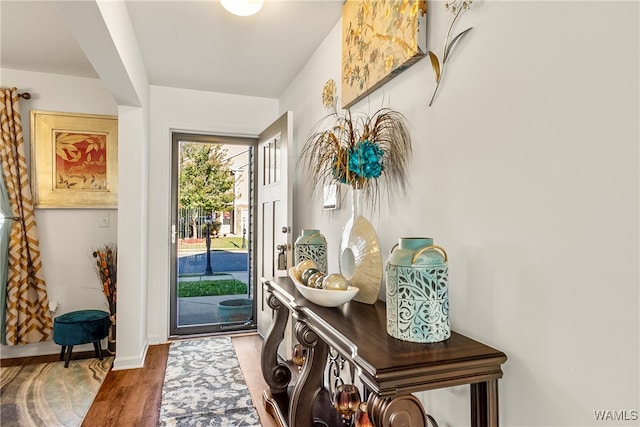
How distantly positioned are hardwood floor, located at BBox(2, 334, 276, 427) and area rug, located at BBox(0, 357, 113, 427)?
0.08 m

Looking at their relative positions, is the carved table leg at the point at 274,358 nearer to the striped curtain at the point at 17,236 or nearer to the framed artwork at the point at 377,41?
the framed artwork at the point at 377,41

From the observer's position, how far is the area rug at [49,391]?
214 cm

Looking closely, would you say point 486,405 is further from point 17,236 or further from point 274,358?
point 17,236

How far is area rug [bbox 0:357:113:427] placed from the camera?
7.02 ft

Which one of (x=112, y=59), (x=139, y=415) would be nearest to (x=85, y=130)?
(x=112, y=59)

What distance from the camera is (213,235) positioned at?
12.4 ft

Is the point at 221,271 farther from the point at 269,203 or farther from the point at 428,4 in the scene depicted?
the point at 428,4

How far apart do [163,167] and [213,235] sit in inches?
33.1

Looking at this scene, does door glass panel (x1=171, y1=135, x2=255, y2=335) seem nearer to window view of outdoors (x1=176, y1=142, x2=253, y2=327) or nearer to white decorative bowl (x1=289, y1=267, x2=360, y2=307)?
window view of outdoors (x1=176, y1=142, x2=253, y2=327)

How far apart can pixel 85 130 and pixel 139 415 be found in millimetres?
2411

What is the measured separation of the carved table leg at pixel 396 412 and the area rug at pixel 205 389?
Answer: 1367mm

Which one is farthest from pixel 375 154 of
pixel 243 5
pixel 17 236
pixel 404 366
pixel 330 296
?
pixel 17 236

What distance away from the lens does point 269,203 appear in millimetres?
3215

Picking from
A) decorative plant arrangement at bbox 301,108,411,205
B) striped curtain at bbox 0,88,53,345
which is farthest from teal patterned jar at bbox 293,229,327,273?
striped curtain at bbox 0,88,53,345
